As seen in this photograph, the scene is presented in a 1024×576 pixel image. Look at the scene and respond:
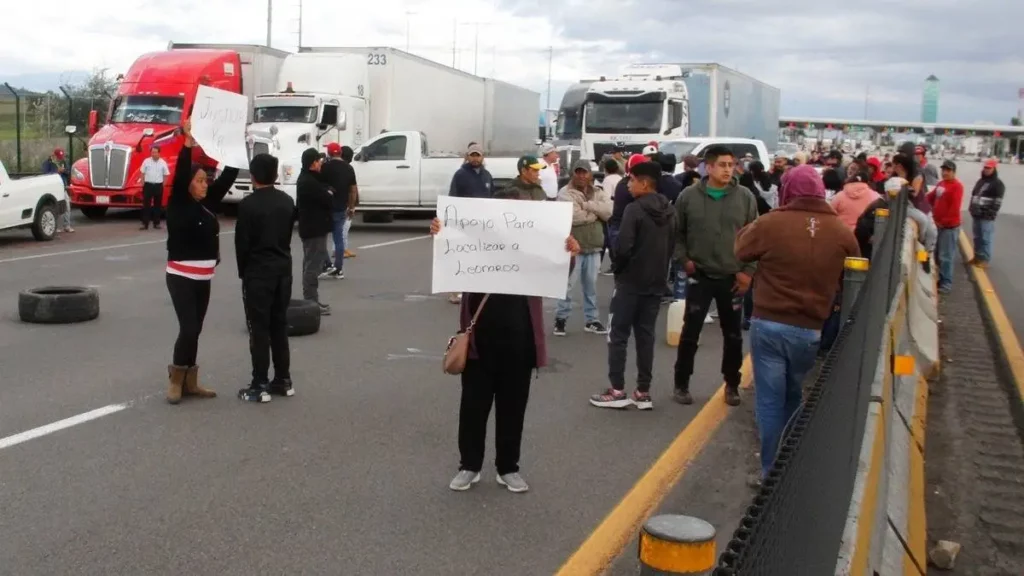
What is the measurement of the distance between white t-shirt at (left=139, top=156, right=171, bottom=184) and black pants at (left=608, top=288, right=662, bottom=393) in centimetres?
1712

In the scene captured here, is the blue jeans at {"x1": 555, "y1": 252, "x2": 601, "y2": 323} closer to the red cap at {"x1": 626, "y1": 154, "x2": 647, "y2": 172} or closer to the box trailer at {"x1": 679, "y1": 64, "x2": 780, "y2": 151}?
→ the red cap at {"x1": 626, "y1": 154, "x2": 647, "y2": 172}

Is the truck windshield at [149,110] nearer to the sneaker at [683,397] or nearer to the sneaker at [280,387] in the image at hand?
the sneaker at [280,387]

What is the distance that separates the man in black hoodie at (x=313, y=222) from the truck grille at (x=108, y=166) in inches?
546

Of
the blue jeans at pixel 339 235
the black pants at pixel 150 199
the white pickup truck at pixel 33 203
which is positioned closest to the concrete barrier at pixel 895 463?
the blue jeans at pixel 339 235

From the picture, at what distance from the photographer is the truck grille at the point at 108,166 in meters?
24.4

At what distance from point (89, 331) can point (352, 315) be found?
2.77 metres

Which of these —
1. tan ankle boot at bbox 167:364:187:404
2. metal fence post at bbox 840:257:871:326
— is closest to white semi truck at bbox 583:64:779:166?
tan ankle boot at bbox 167:364:187:404

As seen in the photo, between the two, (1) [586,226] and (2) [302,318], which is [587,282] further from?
(2) [302,318]

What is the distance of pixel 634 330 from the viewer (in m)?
8.12

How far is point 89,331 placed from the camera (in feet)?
35.4

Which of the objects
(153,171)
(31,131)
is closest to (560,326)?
(153,171)

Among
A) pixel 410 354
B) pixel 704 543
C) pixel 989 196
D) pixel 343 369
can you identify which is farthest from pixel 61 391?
pixel 989 196

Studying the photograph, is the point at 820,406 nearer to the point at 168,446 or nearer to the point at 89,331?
the point at 168,446

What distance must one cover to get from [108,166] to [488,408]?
20.8 m
